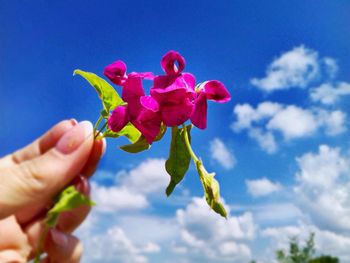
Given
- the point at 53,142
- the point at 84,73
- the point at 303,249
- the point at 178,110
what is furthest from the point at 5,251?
the point at 303,249

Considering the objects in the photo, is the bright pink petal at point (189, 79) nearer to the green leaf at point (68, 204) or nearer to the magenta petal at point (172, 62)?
the magenta petal at point (172, 62)

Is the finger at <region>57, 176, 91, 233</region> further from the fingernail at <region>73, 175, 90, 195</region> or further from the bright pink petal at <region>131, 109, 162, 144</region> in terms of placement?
the bright pink petal at <region>131, 109, 162, 144</region>

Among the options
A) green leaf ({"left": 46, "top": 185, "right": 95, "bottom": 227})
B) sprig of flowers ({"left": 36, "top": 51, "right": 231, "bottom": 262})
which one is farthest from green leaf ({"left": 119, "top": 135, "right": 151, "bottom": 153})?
green leaf ({"left": 46, "top": 185, "right": 95, "bottom": 227})

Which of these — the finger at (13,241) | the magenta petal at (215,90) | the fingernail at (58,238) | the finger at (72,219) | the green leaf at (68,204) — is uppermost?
the magenta petal at (215,90)

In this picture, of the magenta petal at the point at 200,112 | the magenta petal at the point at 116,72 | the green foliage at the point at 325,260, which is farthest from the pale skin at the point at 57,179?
the green foliage at the point at 325,260

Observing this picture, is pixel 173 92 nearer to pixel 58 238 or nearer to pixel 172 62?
pixel 172 62

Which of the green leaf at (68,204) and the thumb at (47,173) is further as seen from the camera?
the thumb at (47,173)
